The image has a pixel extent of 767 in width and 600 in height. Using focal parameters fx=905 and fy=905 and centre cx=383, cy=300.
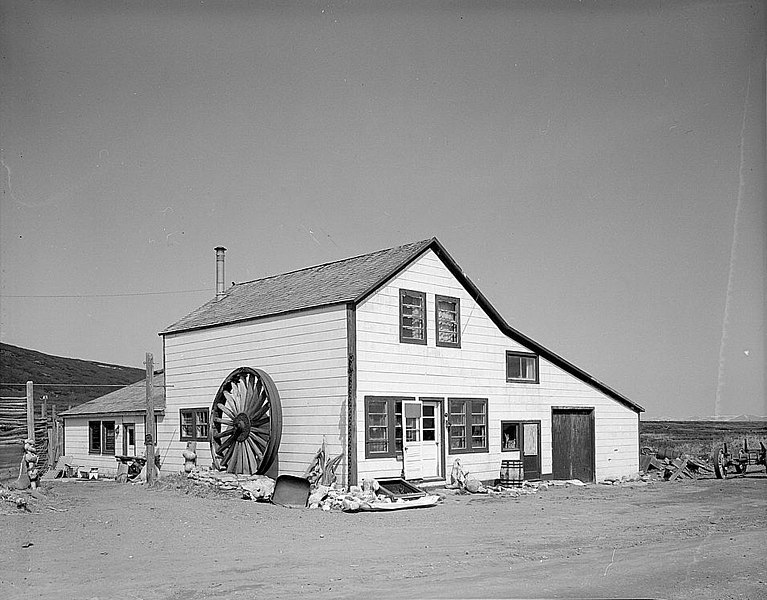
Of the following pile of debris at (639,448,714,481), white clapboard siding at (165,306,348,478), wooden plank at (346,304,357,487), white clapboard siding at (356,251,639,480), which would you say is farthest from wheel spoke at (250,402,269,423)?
pile of debris at (639,448,714,481)

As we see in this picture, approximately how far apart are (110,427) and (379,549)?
56.7 feet

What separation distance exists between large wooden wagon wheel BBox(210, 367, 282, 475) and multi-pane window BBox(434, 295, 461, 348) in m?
4.26

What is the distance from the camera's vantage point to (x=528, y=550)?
489 inches

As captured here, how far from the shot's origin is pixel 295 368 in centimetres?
2078

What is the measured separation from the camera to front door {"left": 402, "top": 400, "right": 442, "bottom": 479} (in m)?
20.6

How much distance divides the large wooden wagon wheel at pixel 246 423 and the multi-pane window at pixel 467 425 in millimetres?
4271

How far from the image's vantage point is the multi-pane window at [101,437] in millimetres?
27547

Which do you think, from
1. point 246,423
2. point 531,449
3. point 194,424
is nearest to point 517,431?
point 531,449

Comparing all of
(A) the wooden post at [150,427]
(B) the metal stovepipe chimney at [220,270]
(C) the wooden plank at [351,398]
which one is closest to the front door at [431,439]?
(C) the wooden plank at [351,398]

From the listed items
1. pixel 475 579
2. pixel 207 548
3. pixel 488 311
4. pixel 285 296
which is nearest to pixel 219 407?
pixel 285 296

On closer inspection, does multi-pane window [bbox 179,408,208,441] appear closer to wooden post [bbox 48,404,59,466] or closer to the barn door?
the barn door

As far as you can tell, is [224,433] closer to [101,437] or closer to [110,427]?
[110,427]

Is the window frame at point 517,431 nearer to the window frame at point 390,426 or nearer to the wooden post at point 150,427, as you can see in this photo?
the window frame at point 390,426

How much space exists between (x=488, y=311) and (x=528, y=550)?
1133 centimetres
